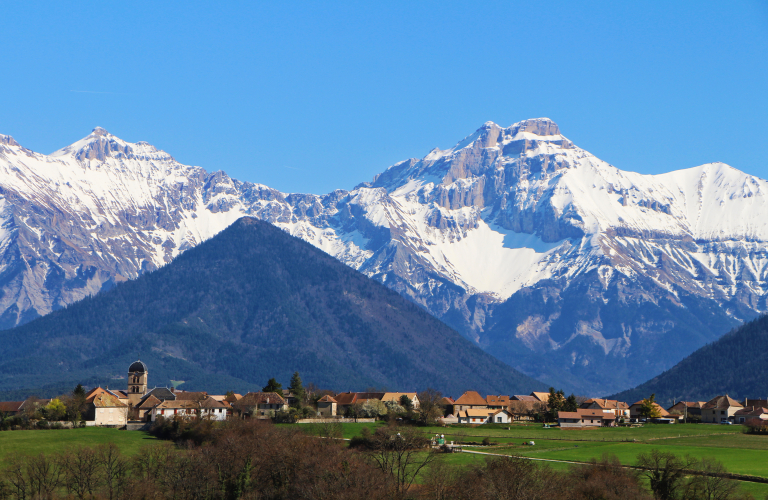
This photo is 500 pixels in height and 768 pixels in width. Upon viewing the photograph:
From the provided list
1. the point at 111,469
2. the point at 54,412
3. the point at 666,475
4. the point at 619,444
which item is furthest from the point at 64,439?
the point at 666,475

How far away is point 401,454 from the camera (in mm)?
139500

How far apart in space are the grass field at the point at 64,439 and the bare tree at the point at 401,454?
39859 millimetres

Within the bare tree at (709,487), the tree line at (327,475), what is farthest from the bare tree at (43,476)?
the bare tree at (709,487)

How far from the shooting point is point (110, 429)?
194625 millimetres

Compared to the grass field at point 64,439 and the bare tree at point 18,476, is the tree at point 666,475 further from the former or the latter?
the grass field at point 64,439

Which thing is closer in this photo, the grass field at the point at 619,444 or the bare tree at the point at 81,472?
the bare tree at the point at 81,472

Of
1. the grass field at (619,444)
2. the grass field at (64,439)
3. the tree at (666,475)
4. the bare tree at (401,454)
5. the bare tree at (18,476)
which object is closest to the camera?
the tree at (666,475)

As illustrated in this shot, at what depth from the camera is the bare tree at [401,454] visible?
130 metres

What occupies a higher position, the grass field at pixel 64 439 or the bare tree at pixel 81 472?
the grass field at pixel 64 439

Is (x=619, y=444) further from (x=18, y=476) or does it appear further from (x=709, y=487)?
(x=18, y=476)

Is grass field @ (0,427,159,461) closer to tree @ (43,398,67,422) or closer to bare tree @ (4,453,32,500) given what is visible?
tree @ (43,398,67,422)

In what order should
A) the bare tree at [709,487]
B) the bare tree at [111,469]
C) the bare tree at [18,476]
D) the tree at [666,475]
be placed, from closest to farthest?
the bare tree at [709,487], the tree at [666,475], the bare tree at [18,476], the bare tree at [111,469]

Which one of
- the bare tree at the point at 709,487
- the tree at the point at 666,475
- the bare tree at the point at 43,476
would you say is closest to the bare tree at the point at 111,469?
the bare tree at the point at 43,476

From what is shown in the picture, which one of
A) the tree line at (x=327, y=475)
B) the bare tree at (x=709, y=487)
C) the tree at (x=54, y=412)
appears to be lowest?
the bare tree at (x=709, y=487)
